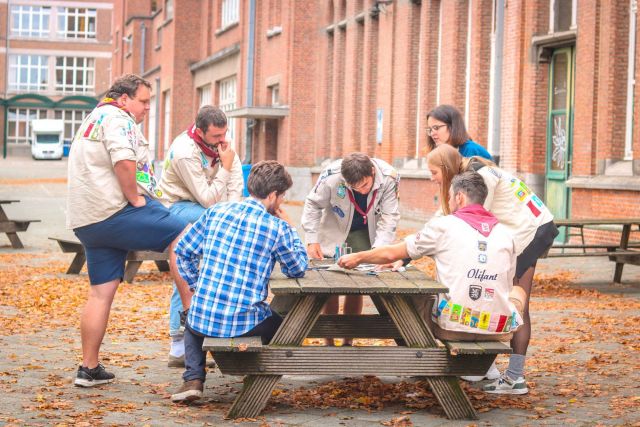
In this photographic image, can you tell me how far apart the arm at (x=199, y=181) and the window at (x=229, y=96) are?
115 ft

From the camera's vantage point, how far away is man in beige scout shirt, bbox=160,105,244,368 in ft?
25.3

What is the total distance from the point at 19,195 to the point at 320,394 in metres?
30.9

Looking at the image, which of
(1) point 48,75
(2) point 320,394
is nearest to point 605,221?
(2) point 320,394

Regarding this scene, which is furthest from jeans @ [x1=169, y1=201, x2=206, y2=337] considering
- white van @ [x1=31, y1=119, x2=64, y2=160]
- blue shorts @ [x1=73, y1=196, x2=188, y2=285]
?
white van @ [x1=31, y1=119, x2=64, y2=160]

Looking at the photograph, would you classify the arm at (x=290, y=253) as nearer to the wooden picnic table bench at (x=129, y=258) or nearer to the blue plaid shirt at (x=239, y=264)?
the blue plaid shirt at (x=239, y=264)

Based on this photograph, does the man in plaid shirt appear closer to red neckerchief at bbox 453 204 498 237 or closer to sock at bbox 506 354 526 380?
red neckerchief at bbox 453 204 498 237

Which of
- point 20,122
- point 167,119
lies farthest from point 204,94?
point 20,122

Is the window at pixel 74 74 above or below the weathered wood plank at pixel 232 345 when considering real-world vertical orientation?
above

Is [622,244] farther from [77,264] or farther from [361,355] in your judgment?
[361,355]

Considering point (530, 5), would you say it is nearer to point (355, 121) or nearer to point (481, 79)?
point (481, 79)

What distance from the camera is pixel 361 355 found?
6.26 meters

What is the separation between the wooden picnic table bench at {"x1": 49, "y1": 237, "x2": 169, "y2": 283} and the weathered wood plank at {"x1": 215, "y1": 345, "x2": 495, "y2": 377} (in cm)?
635

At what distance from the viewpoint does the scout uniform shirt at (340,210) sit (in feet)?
25.9

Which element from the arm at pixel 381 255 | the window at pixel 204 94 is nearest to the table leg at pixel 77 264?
the arm at pixel 381 255
